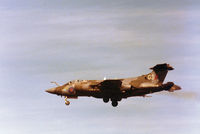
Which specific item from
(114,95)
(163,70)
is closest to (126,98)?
(114,95)

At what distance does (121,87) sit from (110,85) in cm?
163

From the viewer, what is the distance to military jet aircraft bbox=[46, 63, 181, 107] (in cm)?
7550

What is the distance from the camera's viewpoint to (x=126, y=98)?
258 feet

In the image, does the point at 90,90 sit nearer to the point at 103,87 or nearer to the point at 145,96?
the point at 103,87

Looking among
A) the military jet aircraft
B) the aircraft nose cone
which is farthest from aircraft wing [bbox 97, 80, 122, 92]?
the aircraft nose cone

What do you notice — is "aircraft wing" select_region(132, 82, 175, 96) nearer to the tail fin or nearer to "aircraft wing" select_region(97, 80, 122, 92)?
the tail fin

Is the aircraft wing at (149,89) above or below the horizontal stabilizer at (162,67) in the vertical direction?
below

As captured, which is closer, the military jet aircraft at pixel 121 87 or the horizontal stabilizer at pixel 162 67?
the military jet aircraft at pixel 121 87

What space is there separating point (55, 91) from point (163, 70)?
16749 millimetres

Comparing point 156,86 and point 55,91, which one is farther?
point 55,91

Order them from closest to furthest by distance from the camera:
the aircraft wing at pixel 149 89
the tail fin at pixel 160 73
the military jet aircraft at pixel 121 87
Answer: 1. the aircraft wing at pixel 149 89
2. the military jet aircraft at pixel 121 87
3. the tail fin at pixel 160 73

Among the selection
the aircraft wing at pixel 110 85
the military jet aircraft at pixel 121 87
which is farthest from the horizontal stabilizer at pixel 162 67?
the aircraft wing at pixel 110 85

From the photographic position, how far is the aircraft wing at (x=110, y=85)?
75.7 metres

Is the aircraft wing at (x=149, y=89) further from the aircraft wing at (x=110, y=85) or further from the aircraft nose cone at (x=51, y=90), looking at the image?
the aircraft nose cone at (x=51, y=90)
